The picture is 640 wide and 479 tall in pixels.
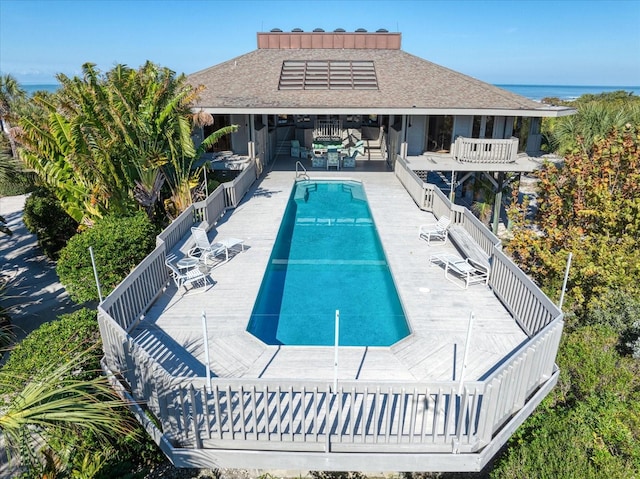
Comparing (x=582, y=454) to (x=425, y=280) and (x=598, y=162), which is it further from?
(x=598, y=162)

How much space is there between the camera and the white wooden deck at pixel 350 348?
7.61 m

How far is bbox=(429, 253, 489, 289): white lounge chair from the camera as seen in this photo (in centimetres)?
1052

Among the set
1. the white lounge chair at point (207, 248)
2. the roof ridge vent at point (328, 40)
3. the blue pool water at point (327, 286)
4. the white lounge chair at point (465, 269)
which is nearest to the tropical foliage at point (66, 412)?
the blue pool water at point (327, 286)

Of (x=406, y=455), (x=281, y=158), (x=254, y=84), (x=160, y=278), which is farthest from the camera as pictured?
(x=281, y=158)

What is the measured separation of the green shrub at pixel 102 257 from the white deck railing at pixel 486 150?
45.1 ft

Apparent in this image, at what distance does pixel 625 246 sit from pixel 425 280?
199 inches

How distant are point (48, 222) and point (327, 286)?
422 inches

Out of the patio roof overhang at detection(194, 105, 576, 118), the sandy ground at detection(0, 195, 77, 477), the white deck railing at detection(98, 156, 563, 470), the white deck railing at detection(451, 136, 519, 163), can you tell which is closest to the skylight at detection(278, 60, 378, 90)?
the patio roof overhang at detection(194, 105, 576, 118)

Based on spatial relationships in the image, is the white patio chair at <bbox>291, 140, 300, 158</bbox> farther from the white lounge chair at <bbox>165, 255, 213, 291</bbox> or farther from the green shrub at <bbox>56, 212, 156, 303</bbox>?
the white lounge chair at <bbox>165, 255, 213, 291</bbox>

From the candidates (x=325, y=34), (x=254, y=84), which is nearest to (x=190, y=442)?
→ (x=254, y=84)

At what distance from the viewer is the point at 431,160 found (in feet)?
65.8

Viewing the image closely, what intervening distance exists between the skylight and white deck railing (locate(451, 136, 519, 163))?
17.0 feet

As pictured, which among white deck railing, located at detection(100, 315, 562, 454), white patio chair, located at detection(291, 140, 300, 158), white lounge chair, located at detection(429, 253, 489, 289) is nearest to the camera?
white deck railing, located at detection(100, 315, 562, 454)

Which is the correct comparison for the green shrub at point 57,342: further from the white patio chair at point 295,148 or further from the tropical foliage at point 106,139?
the white patio chair at point 295,148
